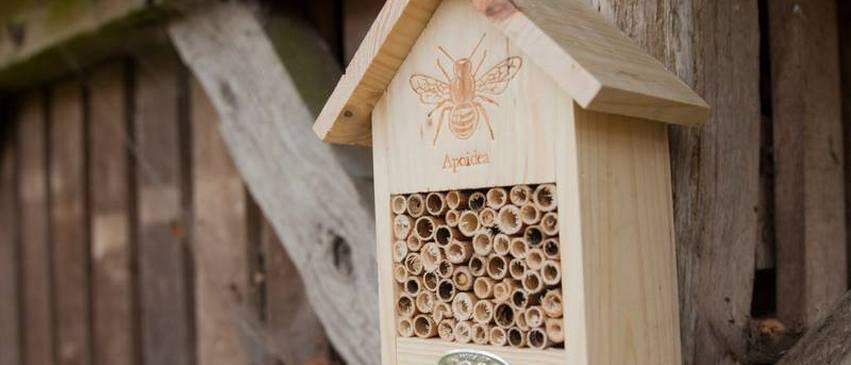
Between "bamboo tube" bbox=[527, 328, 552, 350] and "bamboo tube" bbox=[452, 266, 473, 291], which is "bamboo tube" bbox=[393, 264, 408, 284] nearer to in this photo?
"bamboo tube" bbox=[452, 266, 473, 291]

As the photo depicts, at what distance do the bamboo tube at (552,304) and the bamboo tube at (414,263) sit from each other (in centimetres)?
20

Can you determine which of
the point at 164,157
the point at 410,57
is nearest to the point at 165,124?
the point at 164,157

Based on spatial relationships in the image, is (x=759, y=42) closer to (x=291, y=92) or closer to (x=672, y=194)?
(x=672, y=194)

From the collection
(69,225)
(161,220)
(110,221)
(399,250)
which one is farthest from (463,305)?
(69,225)

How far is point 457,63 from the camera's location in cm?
127

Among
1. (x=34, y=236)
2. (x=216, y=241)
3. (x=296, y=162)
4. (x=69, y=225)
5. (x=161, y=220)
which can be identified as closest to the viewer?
(x=296, y=162)

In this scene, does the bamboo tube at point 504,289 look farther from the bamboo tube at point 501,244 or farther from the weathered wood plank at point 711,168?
the weathered wood plank at point 711,168

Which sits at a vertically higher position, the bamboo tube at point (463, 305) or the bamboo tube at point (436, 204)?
the bamboo tube at point (436, 204)

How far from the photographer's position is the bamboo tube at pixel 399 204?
1.34 m

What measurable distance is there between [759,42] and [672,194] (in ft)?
1.13

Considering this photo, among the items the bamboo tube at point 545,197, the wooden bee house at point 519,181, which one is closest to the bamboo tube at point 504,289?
the wooden bee house at point 519,181

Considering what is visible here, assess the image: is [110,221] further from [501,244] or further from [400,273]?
[501,244]

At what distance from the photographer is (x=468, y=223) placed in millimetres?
1259

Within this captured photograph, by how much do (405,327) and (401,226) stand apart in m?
0.14
